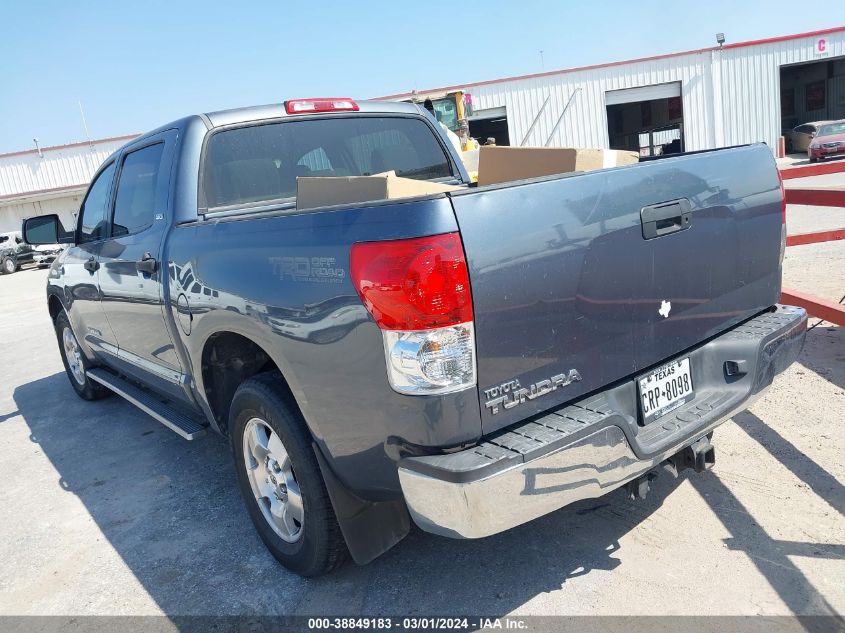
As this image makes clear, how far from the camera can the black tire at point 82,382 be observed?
5.78 meters

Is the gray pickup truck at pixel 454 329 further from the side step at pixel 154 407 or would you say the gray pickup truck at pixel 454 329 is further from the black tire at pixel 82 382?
the black tire at pixel 82 382

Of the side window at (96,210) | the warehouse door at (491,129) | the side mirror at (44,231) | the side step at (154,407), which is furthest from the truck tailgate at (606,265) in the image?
the warehouse door at (491,129)

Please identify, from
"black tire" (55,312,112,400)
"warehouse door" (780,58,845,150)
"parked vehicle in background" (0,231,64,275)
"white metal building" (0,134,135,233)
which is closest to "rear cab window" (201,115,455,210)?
"black tire" (55,312,112,400)

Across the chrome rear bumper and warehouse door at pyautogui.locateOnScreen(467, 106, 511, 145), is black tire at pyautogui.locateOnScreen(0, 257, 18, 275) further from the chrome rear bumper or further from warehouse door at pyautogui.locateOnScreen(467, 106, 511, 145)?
the chrome rear bumper

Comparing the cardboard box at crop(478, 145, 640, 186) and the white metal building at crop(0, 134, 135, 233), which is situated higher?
the white metal building at crop(0, 134, 135, 233)

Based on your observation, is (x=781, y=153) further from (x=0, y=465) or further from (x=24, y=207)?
(x=24, y=207)

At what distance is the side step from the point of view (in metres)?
3.58

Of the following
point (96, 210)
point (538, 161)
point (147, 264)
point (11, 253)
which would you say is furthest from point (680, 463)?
point (11, 253)

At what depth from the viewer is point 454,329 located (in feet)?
6.51

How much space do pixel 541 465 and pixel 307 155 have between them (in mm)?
2431

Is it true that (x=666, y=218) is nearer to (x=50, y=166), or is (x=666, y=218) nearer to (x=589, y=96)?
(x=589, y=96)

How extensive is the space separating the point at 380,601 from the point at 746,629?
1.34 meters

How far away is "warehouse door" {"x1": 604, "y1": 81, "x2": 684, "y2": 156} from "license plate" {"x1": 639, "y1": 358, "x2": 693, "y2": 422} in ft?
89.2

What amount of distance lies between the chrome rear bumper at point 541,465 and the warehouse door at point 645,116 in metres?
27.5
